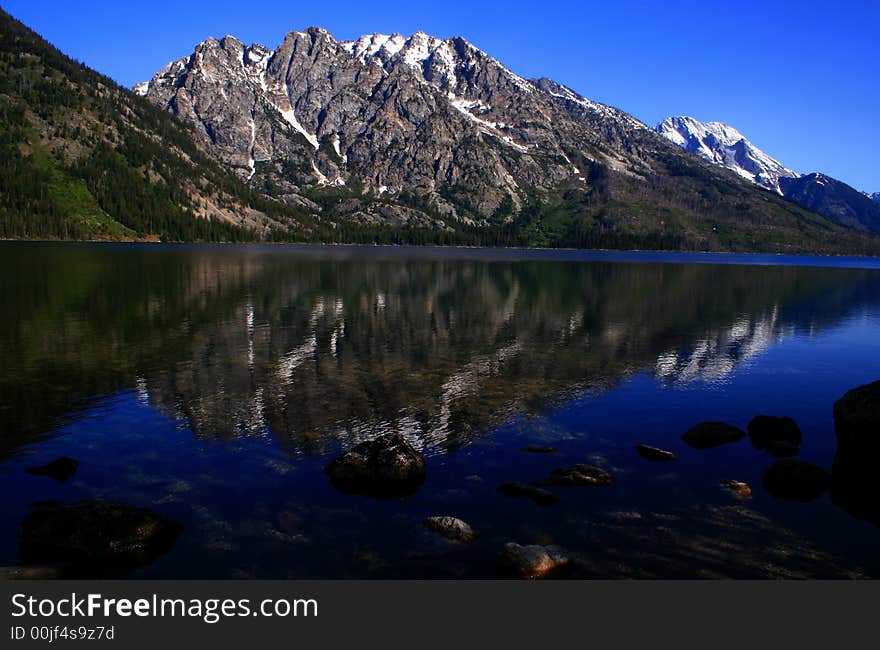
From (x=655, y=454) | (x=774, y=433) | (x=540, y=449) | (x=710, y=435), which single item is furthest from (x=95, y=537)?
(x=774, y=433)

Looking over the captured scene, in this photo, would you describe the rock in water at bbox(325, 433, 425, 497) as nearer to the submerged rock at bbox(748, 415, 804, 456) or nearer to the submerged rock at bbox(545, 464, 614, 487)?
the submerged rock at bbox(545, 464, 614, 487)

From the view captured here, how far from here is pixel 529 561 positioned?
686 inches

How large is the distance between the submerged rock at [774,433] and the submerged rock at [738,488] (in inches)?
251

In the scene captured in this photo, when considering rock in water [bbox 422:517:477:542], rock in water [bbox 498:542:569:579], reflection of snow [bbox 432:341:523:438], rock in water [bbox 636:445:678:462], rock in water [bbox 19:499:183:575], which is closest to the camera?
rock in water [bbox 498:542:569:579]

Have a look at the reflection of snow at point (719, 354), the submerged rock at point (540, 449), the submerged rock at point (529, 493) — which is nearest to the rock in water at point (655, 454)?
the submerged rock at point (540, 449)

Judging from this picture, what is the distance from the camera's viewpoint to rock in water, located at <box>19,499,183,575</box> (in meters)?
17.5

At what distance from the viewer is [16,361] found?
137ft

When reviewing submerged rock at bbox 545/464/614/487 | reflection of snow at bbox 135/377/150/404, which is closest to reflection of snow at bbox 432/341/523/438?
submerged rock at bbox 545/464/614/487

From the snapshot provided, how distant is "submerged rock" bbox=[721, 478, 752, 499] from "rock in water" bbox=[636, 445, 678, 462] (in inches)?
117

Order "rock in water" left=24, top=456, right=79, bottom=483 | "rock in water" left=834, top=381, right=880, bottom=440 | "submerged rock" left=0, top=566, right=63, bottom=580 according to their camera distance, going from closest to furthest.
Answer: "submerged rock" left=0, top=566, right=63, bottom=580, "rock in water" left=24, top=456, right=79, bottom=483, "rock in water" left=834, top=381, right=880, bottom=440

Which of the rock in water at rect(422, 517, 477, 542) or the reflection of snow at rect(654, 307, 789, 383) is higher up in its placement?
the reflection of snow at rect(654, 307, 789, 383)

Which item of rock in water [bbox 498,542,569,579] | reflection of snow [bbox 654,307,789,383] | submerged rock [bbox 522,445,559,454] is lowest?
submerged rock [bbox 522,445,559,454]
